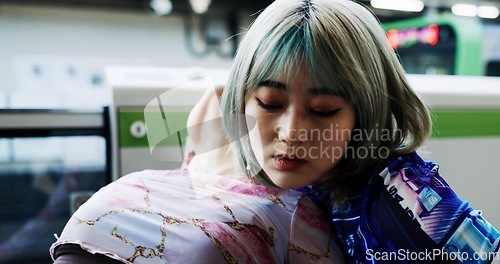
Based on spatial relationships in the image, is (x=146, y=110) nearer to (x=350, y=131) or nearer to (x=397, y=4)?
(x=350, y=131)

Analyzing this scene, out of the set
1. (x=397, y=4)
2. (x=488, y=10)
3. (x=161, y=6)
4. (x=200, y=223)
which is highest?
(x=161, y=6)

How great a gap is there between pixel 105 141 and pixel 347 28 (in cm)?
75

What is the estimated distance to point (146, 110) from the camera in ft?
3.44

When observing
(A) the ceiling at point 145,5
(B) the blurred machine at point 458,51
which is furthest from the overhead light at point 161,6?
(B) the blurred machine at point 458,51

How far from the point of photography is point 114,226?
2.11ft

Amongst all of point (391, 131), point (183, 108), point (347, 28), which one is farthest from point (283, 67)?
point (183, 108)

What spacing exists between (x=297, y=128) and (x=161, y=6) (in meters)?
5.55

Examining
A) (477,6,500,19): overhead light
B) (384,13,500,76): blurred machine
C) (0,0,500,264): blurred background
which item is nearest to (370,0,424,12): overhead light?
(477,6,500,19): overhead light

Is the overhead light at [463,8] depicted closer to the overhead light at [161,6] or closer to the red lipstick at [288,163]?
the overhead light at [161,6]

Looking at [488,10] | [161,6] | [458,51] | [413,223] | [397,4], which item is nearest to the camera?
[413,223]

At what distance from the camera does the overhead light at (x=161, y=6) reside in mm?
5791

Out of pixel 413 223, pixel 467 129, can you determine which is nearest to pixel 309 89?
pixel 413 223

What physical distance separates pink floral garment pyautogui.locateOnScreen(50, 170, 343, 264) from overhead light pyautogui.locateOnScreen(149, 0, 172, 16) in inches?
209

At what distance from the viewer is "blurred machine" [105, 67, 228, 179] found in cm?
98
